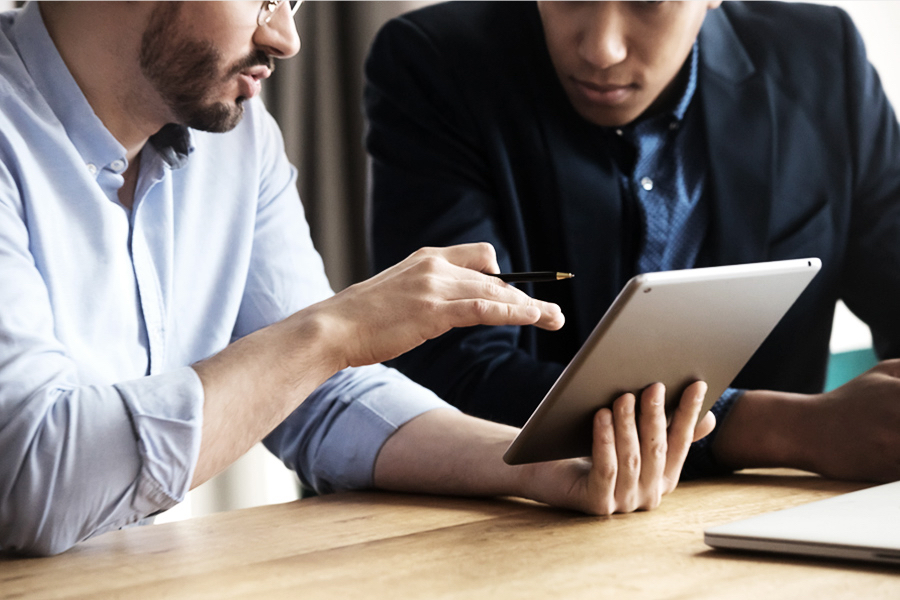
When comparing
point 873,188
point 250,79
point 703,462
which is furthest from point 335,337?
point 873,188

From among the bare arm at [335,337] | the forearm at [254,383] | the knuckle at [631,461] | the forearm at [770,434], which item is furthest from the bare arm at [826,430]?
the forearm at [254,383]

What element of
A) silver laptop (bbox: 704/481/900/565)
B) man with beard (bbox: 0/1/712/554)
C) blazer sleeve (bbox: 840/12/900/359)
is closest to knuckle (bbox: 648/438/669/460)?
man with beard (bbox: 0/1/712/554)

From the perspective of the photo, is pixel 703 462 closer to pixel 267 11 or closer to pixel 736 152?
pixel 736 152

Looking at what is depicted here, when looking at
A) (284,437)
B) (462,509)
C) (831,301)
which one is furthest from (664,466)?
(831,301)

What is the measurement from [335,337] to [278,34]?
419mm

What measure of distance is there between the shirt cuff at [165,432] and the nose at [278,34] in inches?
18.1

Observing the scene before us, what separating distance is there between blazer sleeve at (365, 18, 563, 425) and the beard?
1.49 feet

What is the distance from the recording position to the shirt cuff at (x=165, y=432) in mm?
738

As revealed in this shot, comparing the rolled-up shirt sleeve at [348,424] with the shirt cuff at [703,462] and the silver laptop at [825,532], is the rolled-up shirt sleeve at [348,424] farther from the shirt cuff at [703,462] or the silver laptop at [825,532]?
the silver laptop at [825,532]

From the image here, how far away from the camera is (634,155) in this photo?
146cm

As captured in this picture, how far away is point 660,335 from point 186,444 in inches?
16.5

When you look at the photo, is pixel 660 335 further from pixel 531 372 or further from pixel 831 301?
pixel 831 301

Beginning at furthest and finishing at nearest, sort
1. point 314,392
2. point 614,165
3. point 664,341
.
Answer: point 614,165 < point 314,392 < point 664,341

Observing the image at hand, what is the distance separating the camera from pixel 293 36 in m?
1.05
